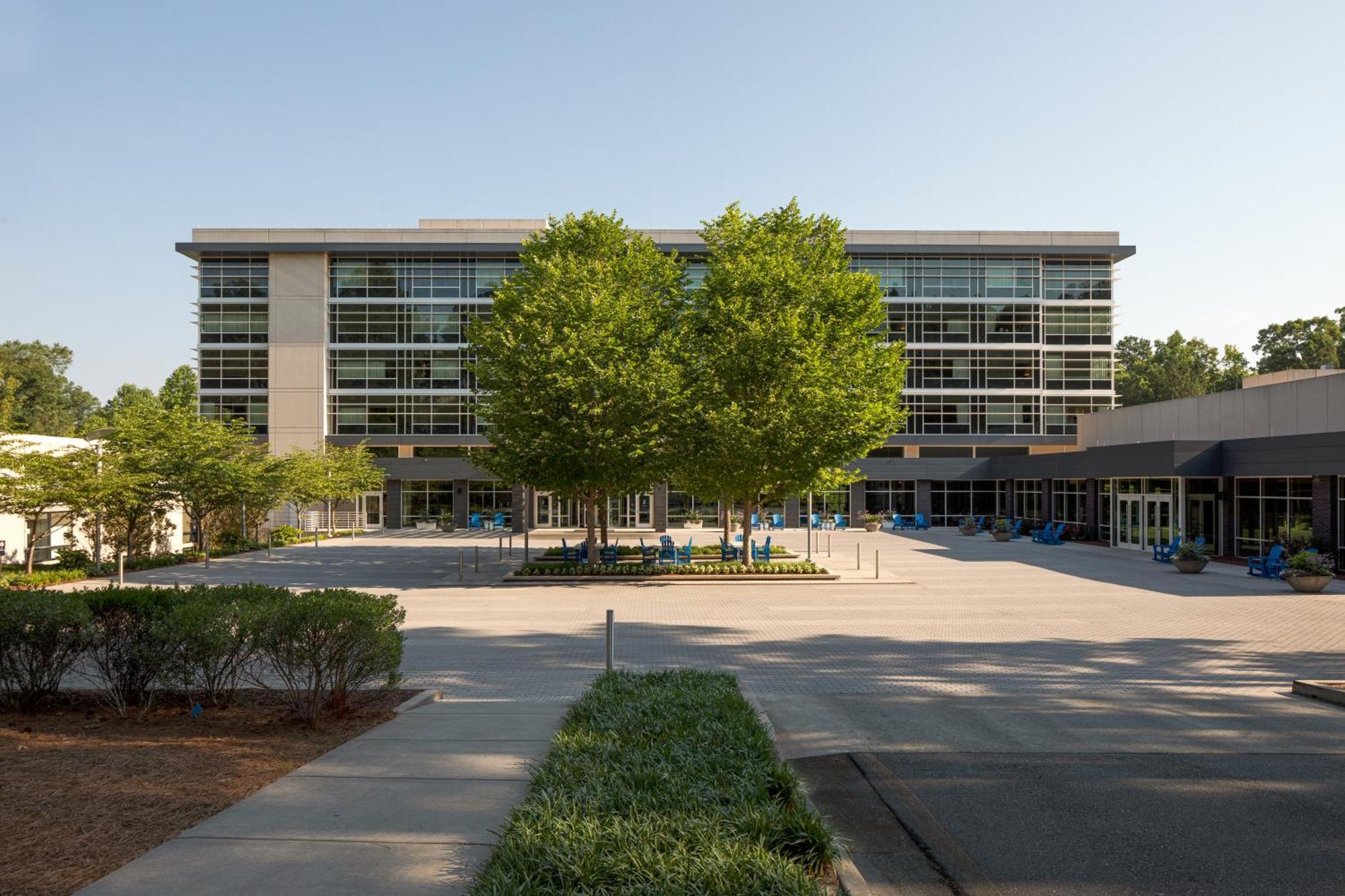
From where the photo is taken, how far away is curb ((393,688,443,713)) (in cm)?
1062

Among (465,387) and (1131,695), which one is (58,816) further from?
(465,387)

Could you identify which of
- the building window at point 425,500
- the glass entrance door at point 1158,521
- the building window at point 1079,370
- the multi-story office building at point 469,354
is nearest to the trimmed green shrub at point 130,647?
the glass entrance door at point 1158,521

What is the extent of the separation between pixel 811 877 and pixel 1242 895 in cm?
308

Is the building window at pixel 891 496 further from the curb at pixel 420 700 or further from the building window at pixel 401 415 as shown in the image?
the curb at pixel 420 700

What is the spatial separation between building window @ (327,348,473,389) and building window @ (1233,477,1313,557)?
149 ft

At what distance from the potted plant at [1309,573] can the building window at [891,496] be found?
3738 cm

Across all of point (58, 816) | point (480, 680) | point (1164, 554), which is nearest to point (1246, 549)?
point (1164, 554)

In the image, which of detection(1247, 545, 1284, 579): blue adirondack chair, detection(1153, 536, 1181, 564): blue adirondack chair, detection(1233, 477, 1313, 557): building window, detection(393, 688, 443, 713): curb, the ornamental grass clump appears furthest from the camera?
detection(1153, 536, 1181, 564): blue adirondack chair

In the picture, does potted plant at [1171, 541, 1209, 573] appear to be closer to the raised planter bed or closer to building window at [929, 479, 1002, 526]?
the raised planter bed

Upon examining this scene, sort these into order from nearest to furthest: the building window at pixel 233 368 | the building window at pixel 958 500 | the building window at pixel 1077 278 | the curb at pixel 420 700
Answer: the curb at pixel 420 700 < the building window at pixel 958 500 < the building window at pixel 233 368 < the building window at pixel 1077 278

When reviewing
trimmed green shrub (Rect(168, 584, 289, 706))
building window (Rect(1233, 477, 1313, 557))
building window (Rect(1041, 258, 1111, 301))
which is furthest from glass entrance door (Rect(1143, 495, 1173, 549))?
trimmed green shrub (Rect(168, 584, 289, 706))

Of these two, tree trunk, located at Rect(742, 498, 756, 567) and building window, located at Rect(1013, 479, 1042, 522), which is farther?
building window, located at Rect(1013, 479, 1042, 522)

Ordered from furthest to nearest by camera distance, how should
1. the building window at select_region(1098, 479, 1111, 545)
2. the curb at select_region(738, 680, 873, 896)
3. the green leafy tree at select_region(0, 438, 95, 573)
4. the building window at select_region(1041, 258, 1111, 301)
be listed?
the building window at select_region(1041, 258, 1111, 301), the building window at select_region(1098, 479, 1111, 545), the green leafy tree at select_region(0, 438, 95, 573), the curb at select_region(738, 680, 873, 896)

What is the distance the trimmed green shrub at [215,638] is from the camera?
31.4 feet
